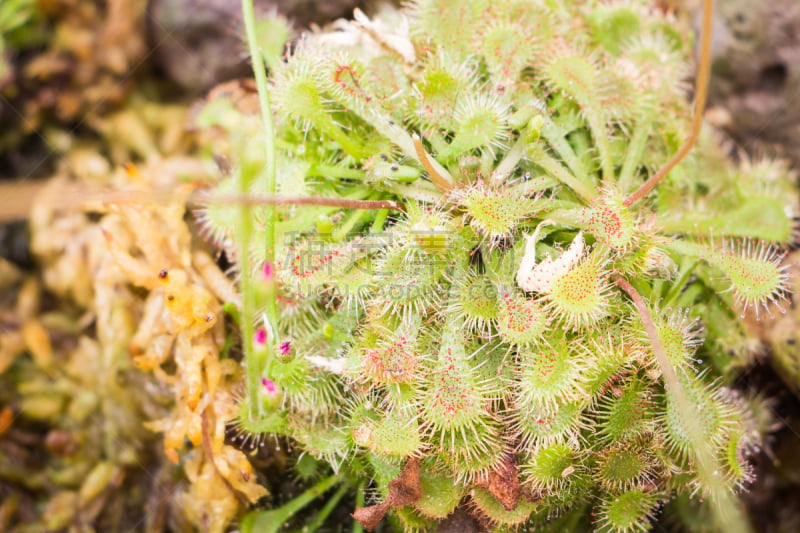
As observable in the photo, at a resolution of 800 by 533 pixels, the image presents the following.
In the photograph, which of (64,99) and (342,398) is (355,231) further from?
(64,99)

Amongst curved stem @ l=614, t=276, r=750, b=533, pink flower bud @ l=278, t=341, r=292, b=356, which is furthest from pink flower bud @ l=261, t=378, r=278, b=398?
curved stem @ l=614, t=276, r=750, b=533

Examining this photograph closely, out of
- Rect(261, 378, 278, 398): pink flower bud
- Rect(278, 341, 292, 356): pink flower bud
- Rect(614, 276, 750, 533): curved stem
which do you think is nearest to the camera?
Rect(261, 378, 278, 398): pink flower bud

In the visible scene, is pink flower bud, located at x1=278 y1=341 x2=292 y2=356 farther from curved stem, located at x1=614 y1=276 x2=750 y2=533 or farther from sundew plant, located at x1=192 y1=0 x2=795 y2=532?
curved stem, located at x1=614 y1=276 x2=750 y2=533

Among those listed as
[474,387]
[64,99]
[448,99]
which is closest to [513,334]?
[474,387]

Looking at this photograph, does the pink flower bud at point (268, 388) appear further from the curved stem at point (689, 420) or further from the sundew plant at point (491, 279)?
the curved stem at point (689, 420)

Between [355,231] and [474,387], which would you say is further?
[355,231]

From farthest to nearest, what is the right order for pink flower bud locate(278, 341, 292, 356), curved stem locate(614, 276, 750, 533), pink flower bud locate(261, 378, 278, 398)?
pink flower bud locate(278, 341, 292, 356), curved stem locate(614, 276, 750, 533), pink flower bud locate(261, 378, 278, 398)

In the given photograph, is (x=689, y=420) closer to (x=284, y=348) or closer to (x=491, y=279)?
(x=491, y=279)

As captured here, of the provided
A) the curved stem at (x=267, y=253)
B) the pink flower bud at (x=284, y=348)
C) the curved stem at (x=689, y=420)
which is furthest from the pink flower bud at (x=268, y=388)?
the curved stem at (x=689, y=420)
